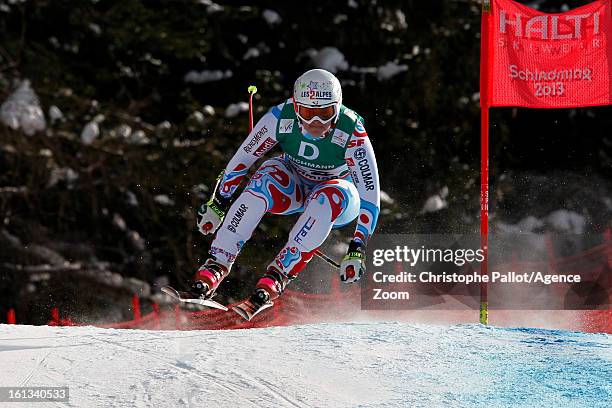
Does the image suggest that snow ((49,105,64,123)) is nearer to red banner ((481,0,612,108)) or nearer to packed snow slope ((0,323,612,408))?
packed snow slope ((0,323,612,408))

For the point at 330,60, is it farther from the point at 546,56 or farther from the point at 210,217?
the point at 210,217

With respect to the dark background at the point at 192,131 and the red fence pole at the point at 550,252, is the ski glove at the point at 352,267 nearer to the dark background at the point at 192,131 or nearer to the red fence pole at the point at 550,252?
the red fence pole at the point at 550,252

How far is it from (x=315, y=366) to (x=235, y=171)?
4.90 ft

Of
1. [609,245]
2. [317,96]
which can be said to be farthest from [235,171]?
[609,245]

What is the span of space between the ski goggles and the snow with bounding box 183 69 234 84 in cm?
923

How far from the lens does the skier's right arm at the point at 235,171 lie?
6.80 meters

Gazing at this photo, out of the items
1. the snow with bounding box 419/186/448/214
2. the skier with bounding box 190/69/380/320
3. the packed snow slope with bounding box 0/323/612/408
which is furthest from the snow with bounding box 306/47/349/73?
the skier with bounding box 190/69/380/320

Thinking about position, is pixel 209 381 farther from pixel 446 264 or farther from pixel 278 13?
pixel 278 13

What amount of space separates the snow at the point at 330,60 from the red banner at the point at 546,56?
6979 millimetres

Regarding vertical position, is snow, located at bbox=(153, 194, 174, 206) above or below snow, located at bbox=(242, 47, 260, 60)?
below

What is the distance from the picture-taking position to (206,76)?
15.7 metres

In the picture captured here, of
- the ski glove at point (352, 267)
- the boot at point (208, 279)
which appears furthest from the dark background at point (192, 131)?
the ski glove at point (352, 267)

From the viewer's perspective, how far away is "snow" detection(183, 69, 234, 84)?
51.5 ft

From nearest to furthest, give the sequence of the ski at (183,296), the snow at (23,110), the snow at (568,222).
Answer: the ski at (183,296) < the snow at (23,110) < the snow at (568,222)
